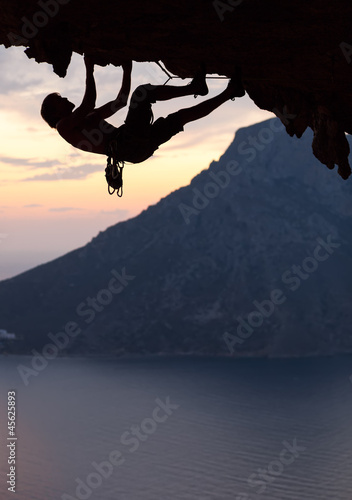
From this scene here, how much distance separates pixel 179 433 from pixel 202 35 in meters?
77.2

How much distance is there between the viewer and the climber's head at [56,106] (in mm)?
5344

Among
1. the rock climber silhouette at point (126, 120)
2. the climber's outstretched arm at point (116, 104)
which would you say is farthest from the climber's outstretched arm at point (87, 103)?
the climber's outstretched arm at point (116, 104)

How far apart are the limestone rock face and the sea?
56.0m

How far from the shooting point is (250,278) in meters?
151

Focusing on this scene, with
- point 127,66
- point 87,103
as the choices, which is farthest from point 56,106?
point 127,66

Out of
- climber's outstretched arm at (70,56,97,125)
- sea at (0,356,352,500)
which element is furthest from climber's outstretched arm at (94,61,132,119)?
sea at (0,356,352,500)

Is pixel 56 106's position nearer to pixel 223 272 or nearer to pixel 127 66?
pixel 127 66

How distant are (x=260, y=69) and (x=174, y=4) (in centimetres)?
164

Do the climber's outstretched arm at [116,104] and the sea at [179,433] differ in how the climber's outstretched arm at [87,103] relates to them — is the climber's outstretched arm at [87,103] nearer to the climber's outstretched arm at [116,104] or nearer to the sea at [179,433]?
the climber's outstretched arm at [116,104]

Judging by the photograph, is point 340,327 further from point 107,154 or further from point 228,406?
point 107,154

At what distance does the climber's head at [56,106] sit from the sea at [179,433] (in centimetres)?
5663

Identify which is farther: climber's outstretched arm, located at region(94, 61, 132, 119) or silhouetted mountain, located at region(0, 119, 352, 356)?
silhouetted mountain, located at region(0, 119, 352, 356)

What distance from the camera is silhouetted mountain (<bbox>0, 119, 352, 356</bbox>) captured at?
139 m

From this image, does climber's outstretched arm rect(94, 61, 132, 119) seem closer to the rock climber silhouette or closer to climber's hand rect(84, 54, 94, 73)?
the rock climber silhouette
